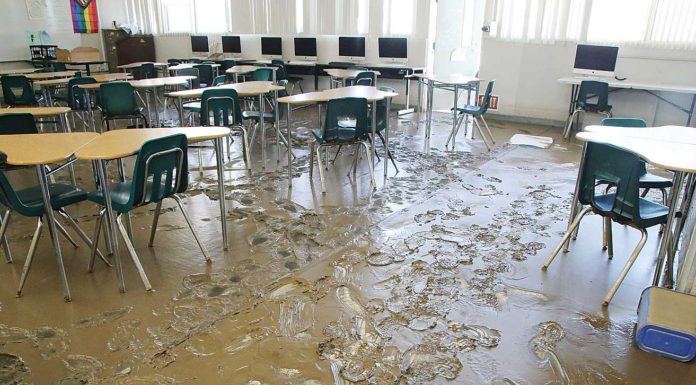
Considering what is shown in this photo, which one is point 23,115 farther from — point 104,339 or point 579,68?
point 579,68

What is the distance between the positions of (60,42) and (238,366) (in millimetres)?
11373

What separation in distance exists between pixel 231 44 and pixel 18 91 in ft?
16.1

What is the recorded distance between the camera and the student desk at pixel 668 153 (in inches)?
92.0

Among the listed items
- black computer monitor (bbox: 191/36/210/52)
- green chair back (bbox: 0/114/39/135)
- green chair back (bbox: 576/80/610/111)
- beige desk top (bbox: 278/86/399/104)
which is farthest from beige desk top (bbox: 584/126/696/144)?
black computer monitor (bbox: 191/36/210/52)

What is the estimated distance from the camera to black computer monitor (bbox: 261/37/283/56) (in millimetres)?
9758

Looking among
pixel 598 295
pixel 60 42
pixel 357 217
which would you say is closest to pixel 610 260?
pixel 598 295

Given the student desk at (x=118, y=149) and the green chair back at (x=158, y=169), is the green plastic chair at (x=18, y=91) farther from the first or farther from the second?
the green chair back at (x=158, y=169)

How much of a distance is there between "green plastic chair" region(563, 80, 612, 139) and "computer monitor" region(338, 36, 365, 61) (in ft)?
12.9

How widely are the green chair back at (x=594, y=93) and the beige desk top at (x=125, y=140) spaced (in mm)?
5086

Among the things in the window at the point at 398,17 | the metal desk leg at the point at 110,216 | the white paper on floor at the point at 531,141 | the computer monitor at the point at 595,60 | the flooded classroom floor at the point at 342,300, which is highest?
the window at the point at 398,17

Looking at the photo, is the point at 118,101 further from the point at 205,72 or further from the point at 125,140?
the point at 205,72

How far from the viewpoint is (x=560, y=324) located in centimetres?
232

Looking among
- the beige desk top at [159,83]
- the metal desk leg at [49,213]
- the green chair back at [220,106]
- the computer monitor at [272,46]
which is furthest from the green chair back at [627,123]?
the computer monitor at [272,46]

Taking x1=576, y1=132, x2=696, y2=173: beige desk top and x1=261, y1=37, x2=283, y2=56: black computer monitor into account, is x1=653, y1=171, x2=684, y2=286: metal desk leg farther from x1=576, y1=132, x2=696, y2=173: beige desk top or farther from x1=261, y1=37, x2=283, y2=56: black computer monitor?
x1=261, y1=37, x2=283, y2=56: black computer monitor
